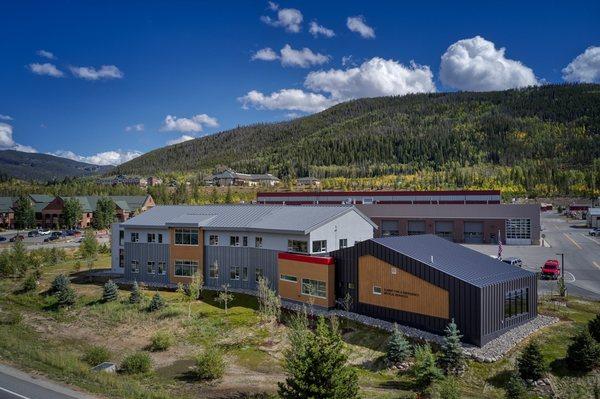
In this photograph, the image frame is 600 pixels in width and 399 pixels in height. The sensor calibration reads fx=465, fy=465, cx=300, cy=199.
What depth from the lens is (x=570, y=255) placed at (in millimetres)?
54312

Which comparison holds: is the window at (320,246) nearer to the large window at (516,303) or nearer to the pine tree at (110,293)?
the large window at (516,303)

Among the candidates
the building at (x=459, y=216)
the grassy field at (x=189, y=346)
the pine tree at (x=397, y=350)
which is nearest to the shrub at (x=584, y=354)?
the grassy field at (x=189, y=346)

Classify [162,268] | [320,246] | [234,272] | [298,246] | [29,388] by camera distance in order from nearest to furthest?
[29,388] → [298,246] → [320,246] → [234,272] → [162,268]

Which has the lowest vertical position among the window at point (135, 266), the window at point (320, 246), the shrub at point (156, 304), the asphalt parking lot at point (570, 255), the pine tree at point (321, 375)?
the shrub at point (156, 304)

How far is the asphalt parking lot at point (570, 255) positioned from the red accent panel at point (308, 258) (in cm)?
1759

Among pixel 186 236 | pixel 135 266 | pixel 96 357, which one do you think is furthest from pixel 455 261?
pixel 135 266

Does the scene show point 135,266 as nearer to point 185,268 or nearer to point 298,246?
point 185,268

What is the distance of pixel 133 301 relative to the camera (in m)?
35.6

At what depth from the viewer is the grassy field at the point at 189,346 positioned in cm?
1958

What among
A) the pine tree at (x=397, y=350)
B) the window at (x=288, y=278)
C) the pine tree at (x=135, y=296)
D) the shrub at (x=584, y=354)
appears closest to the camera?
the shrub at (x=584, y=354)

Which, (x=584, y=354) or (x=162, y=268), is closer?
(x=584, y=354)

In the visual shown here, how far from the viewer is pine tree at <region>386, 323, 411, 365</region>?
22344mm

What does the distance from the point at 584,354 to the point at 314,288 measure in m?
16.2

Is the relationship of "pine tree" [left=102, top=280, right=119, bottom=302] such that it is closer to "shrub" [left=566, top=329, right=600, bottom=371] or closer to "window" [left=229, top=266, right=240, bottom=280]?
"window" [left=229, top=266, right=240, bottom=280]
